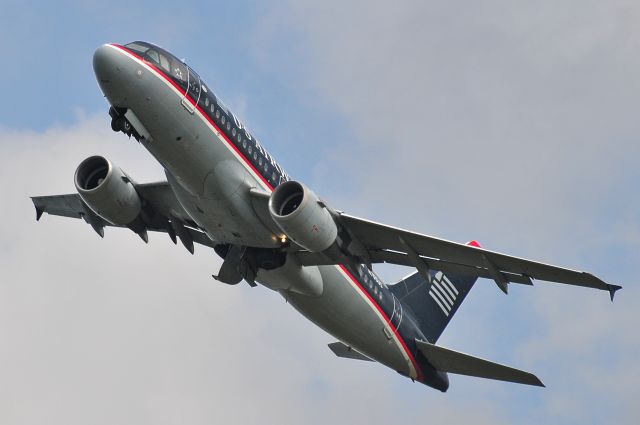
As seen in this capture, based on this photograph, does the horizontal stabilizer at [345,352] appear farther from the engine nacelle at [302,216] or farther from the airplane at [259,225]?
the engine nacelle at [302,216]

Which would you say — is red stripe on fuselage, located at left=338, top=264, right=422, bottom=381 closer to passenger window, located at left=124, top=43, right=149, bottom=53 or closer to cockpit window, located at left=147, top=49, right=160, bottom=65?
cockpit window, located at left=147, top=49, right=160, bottom=65

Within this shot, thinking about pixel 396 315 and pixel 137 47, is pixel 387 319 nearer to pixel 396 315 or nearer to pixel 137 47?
pixel 396 315

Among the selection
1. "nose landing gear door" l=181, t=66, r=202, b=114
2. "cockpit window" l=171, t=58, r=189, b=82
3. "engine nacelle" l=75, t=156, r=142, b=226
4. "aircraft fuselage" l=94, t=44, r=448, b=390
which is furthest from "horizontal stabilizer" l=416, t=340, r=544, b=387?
"cockpit window" l=171, t=58, r=189, b=82

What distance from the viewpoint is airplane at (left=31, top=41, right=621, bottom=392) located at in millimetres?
34000

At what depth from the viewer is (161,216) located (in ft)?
132

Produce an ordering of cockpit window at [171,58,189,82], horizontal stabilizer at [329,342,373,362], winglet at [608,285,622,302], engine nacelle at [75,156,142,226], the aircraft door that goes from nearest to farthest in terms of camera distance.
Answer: winglet at [608,285,622,302]
cockpit window at [171,58,189,82]
engine nacelle at [75,156,142,226]
the aircraft door
horizontal stabilizer at [329,342,373,362]

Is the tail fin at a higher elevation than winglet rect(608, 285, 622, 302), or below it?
higher

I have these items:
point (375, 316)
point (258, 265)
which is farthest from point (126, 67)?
point (375, 316)

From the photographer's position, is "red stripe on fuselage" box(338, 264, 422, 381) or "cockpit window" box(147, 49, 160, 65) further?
"red stripe on fuselage" box(338, 264, 422, 381)

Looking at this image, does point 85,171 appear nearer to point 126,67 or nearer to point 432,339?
point 126,67

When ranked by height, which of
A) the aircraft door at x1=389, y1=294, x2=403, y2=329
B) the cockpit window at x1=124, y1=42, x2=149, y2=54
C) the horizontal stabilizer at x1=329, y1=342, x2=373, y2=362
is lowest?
the cockpit window at x1=124, y1=42, x2=149, y2=54

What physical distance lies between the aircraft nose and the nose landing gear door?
2.01 m

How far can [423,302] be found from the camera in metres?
45.8

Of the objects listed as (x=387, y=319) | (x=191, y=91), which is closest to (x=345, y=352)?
(x=387, y=319)
